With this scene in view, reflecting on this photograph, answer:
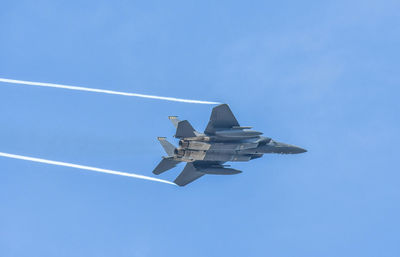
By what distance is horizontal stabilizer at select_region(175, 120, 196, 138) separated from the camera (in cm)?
2909

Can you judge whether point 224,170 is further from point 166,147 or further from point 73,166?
point 73,166

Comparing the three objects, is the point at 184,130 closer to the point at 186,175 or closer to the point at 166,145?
the point at 166,145

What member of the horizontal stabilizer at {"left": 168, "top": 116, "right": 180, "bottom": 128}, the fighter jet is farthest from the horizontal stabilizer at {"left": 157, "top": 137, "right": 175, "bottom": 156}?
the horizontal stabilizer at {"left": 168, "top": 116, "right": 180, "bottom": 128}

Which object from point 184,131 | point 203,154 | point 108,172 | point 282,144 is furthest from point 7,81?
point 282,144

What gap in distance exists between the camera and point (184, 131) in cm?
2934

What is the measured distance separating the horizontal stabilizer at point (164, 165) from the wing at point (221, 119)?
3283 millimetres

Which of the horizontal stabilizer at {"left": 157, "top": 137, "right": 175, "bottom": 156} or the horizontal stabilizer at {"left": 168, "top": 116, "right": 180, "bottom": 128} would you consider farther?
the horizontal stabilizer at {"left": 157, "top": 137, "right": 175, "bottom": 156}

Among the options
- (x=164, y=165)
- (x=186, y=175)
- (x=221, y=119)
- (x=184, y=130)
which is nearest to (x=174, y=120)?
(x=184, y=130)

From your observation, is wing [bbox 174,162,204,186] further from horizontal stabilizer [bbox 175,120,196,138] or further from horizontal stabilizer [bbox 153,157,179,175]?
horizontal stabilizer [bbox 175,120,196,138]

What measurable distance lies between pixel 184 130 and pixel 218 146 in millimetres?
2782

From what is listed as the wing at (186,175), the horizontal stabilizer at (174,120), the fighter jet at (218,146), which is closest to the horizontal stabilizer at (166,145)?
the fighter jet at (218,146)

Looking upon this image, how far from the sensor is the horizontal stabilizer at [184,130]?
2909cm

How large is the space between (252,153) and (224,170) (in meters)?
2.48

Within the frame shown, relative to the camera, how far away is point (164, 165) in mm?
31828
